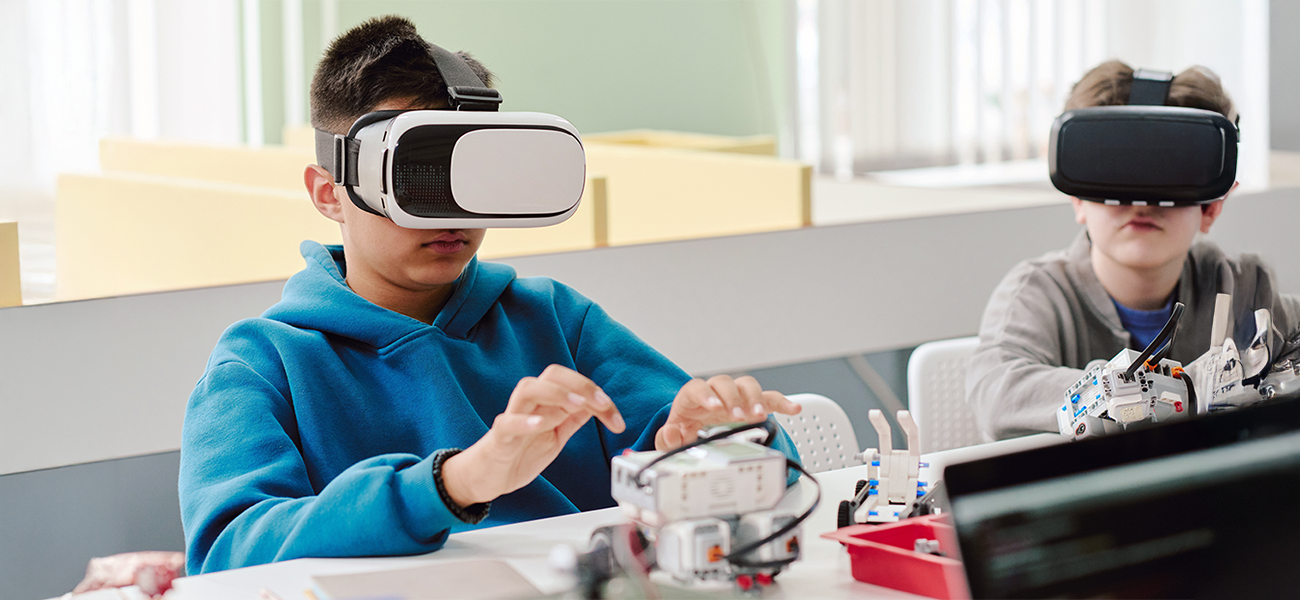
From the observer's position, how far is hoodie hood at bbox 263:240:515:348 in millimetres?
1192

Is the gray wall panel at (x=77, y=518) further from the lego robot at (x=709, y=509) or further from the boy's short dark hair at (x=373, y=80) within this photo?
the lego robot at (x=709, y=509)

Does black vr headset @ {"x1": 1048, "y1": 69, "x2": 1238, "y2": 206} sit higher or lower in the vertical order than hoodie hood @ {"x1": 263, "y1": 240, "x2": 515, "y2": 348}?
higher

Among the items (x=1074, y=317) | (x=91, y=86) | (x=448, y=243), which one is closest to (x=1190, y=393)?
(x=1074, y=317)

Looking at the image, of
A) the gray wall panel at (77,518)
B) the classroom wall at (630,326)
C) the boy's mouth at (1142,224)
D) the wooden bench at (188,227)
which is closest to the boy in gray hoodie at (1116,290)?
the boy's mouth at (1142,224)

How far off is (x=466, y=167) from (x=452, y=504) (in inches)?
10.7

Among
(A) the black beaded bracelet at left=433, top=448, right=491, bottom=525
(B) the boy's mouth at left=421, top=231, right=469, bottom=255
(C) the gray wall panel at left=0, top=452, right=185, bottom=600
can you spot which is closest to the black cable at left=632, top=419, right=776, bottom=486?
(A) the black beaded bracelet at left=433, top=448, right=491, bottom=525

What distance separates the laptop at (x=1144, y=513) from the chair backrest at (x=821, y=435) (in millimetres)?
980

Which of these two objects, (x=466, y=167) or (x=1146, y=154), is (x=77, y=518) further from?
(x=1146, y=154)

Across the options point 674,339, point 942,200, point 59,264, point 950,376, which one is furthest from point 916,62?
point 59,264

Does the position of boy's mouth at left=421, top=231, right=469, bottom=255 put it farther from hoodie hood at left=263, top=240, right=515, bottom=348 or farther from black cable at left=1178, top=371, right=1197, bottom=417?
black cable at left=1178, top=371, right=1197, bottom=417

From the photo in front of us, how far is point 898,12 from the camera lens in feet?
11.2

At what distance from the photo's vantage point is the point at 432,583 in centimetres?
83

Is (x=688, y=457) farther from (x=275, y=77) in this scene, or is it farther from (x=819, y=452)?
(x=275, y=77)

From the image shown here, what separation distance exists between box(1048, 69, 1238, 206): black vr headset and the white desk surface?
1.64 ft
